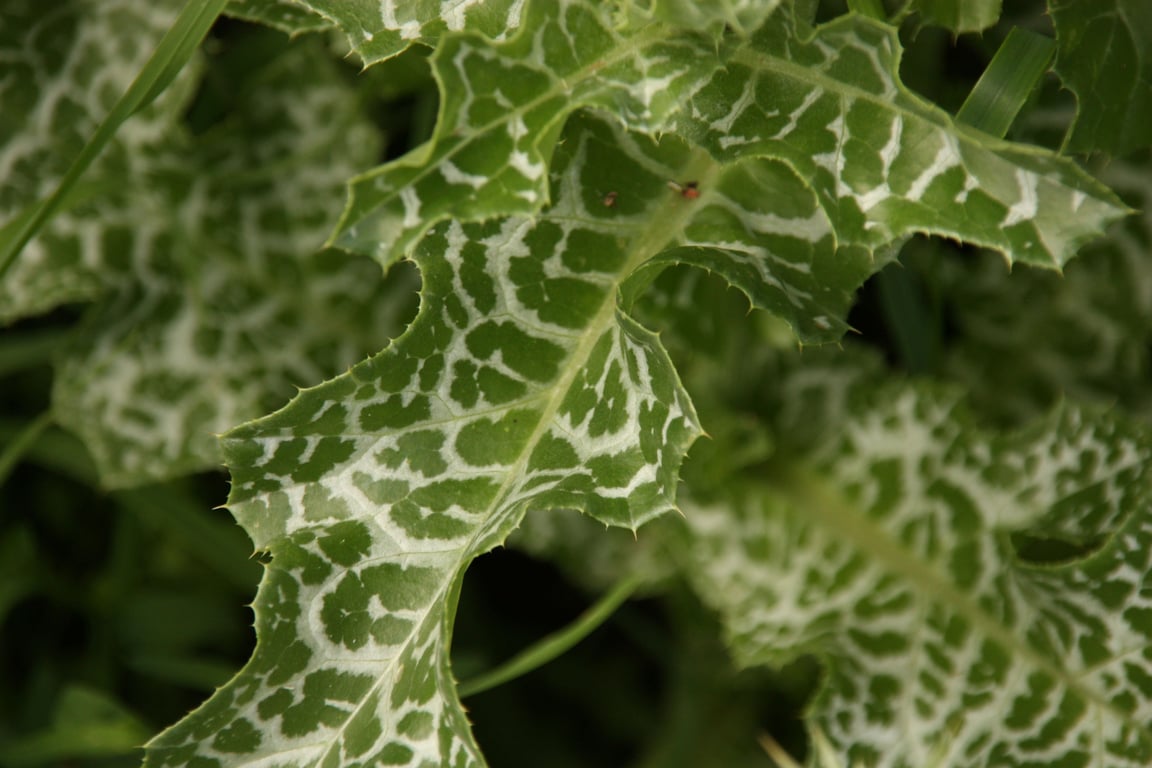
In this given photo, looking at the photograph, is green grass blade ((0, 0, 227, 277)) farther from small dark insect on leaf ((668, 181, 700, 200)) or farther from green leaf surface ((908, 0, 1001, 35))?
green leaf surface ((908, 0, 1001, 35))

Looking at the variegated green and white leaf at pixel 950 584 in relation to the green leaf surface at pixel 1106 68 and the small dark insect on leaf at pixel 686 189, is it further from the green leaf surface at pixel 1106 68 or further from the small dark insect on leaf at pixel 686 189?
the small dark insect on leaf at pixel 686 189

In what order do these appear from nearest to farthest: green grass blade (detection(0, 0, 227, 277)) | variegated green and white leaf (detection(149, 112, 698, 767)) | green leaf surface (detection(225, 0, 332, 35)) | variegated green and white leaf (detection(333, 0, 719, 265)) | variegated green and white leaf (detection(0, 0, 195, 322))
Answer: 1. variegated green and white leaf (detection(333, 0, 719, 265))
2. variegated green and white leaf (detection(149, 112, 698, 767))
3. green grass blade (detection(0, 0, 227, 277))
4. green leaf surface (detection(225, 0, 332, 35))
5. variegated green and white leaf (detection(0, 0, 195, 322))

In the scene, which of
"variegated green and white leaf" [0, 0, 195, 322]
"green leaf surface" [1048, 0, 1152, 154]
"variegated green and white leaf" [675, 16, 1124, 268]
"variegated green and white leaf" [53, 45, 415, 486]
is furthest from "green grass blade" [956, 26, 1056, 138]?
"variegated green and white leaf" [0, 0, 195, 322]

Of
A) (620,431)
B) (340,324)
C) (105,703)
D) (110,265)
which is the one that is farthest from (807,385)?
(105,703)

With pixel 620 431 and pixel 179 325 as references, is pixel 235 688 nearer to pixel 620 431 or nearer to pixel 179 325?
pixel 620 431

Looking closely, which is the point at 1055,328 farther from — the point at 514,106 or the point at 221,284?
the point at 221,284
